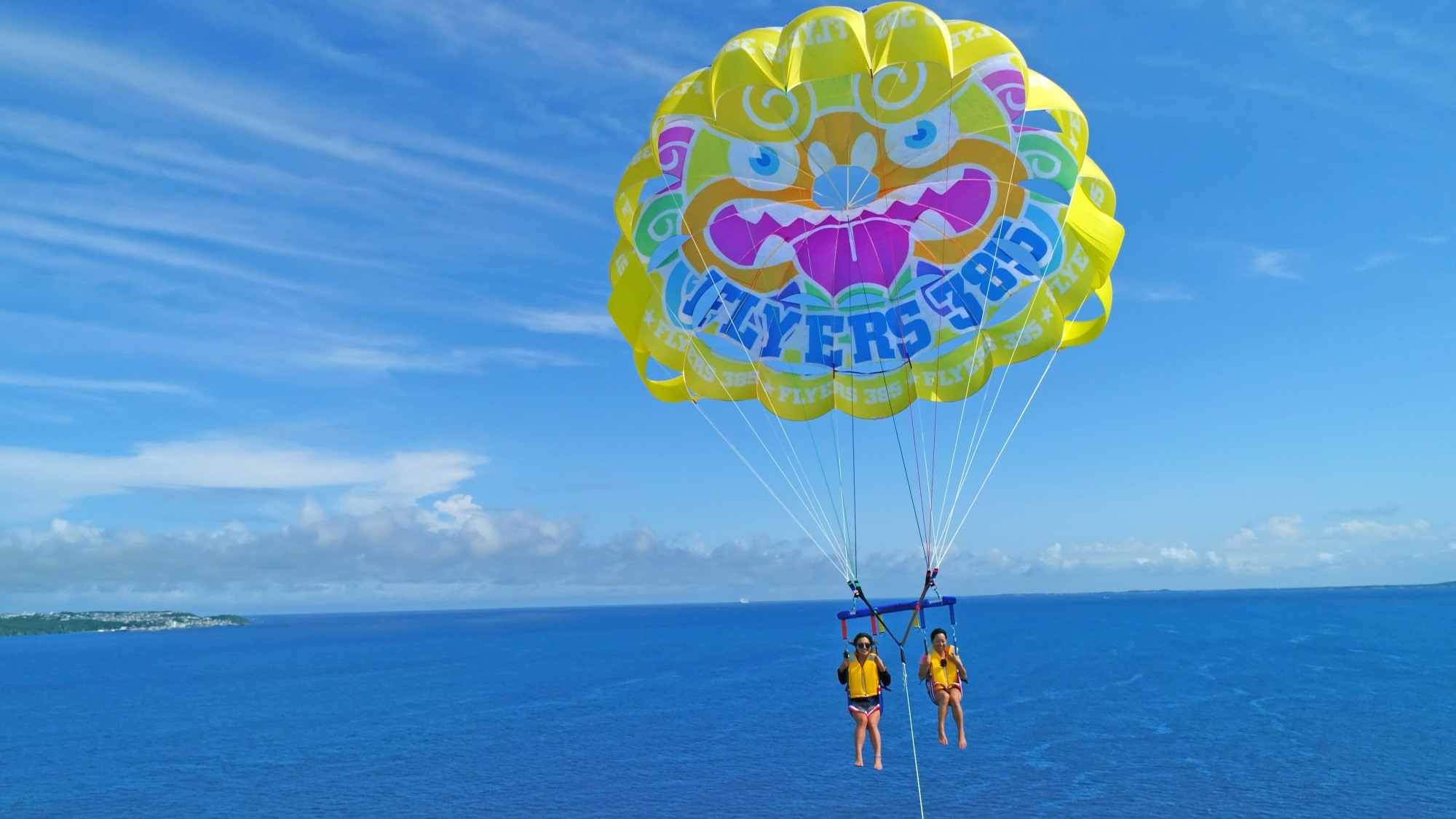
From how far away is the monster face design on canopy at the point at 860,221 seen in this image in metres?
11.1

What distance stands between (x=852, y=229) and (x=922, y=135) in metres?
2.30

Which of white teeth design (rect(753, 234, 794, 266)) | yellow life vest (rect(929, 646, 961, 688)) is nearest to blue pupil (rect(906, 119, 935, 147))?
white teeth design (rect(753, 234, 794, 266))

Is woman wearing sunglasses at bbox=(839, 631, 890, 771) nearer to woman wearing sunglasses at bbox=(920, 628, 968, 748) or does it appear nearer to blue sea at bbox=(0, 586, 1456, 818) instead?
woman wearing sunglasses at bbox=(920, 628, 968, 748)

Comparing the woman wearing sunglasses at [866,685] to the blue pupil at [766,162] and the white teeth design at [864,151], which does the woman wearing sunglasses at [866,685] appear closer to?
the white teeth design at [864,151]

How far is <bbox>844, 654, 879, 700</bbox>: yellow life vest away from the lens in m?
10.8

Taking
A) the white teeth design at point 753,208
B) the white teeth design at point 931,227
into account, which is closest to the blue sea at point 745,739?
the white teeth design at point 931,227

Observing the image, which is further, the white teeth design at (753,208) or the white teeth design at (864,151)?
the white teeth design at (753,208)

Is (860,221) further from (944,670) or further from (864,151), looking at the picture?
(944,670)

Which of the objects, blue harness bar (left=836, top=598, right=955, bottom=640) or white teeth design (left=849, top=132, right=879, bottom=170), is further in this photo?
white teeth design (left=849, top=132, right=879, bottom=170)

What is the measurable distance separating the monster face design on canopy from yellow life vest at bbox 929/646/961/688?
13.1 ft

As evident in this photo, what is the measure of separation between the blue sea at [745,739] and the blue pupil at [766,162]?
2068cm

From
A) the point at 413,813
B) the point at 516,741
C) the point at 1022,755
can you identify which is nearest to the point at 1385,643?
the point at 1022,755

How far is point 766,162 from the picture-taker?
12359 millimetres

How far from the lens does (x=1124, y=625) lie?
134m
